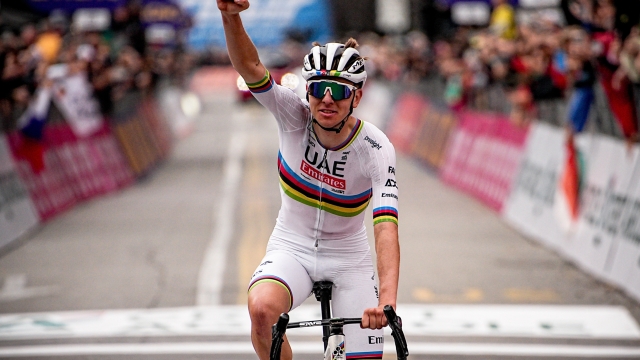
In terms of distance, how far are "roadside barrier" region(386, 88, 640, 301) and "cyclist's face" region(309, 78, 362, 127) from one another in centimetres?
577

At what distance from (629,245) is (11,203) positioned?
8.38 meters

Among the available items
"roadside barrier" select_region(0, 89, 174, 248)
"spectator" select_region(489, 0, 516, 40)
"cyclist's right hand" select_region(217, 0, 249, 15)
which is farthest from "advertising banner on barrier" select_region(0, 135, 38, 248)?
"cyclist's right hand" select_region(217, 0, 249, 15)

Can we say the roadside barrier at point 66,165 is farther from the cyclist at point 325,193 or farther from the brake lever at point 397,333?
the brake lever at point 397,333

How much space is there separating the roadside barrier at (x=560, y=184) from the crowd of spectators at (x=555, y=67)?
13.3 inches

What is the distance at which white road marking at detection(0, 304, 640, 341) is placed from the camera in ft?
30.0

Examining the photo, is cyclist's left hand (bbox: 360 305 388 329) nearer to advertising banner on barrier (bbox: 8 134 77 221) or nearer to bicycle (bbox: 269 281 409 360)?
bicycle (bbox: 269 281 409 360)

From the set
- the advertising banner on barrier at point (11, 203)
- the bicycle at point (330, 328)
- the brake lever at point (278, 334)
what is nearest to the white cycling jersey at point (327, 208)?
the bicycle at point (330, 328)

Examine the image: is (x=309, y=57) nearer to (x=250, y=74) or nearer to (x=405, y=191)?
(x=250, y=74)

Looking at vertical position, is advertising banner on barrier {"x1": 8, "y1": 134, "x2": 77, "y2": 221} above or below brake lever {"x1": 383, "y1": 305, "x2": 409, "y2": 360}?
below

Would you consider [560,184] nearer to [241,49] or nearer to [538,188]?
[538,188]

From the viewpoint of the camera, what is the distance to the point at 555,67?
15.2 m

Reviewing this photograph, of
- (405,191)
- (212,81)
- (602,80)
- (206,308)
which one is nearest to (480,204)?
(405,191)

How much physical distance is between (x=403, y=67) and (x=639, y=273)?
22.8 metres

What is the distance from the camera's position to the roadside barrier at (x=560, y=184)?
1103cm
